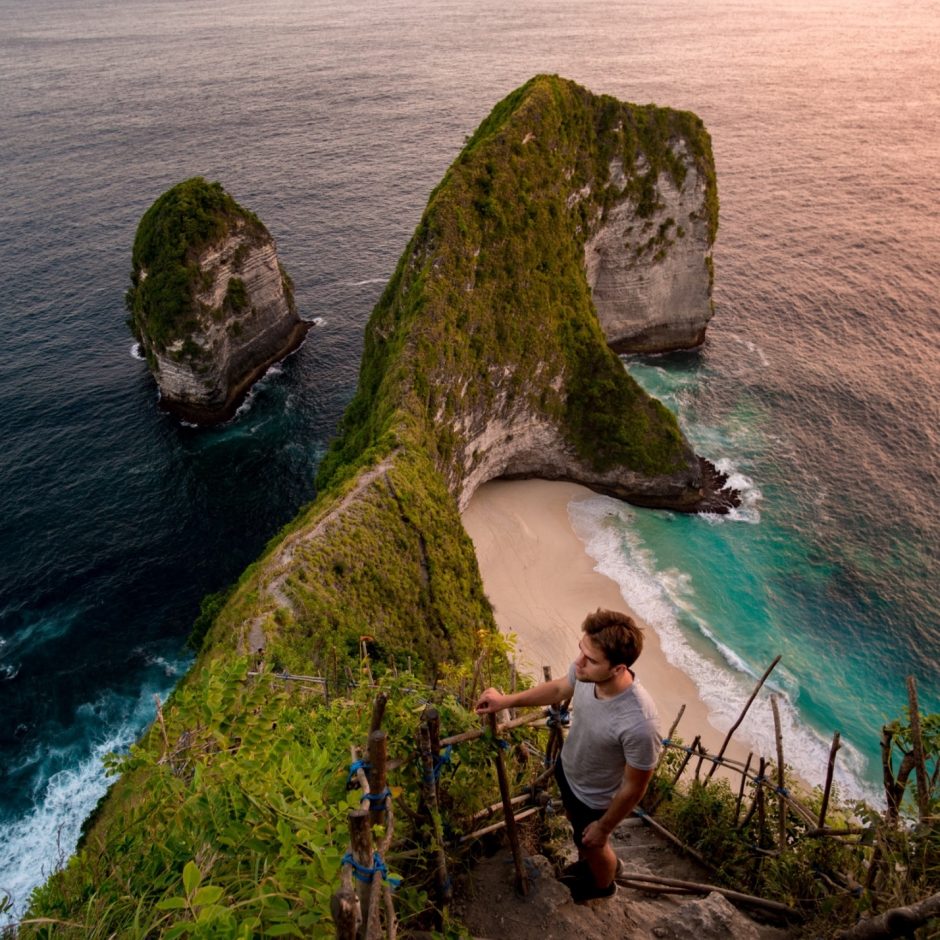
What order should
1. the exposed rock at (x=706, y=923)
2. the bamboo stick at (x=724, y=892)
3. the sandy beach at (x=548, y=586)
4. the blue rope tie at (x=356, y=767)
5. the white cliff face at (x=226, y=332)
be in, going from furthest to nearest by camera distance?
the white cliff face at (x=226, y=332) < the sandy beach at (x=548, y=586) < the bamboo stick at (x=724, y=892) < the exposed rock at (x=706, y=923) < the blue rope tie at (x=356, y=767)

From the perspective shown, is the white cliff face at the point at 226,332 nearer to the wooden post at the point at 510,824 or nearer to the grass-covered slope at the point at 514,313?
the grass-covered slope at the point at 514,313

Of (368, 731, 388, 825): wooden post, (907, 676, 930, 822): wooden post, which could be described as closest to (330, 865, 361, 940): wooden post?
(368, 731, 388, 825): wooden post

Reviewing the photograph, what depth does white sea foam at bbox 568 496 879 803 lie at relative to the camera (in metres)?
28.9

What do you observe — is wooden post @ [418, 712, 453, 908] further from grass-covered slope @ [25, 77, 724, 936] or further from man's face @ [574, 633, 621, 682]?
man's face @ [574, 633, 621, 682]

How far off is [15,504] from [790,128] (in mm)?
103068

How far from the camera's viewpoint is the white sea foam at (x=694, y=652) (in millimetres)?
28938

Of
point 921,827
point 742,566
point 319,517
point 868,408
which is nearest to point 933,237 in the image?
point 868,408

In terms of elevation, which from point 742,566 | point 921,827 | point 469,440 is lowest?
point 742,566

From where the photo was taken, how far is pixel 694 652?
108 ft

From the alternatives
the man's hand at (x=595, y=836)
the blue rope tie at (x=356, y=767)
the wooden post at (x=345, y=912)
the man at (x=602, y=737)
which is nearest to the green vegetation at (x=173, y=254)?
the man at (x=602, y=737)

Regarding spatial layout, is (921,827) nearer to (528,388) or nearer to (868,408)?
(528,388)

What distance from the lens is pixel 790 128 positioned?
95312mm

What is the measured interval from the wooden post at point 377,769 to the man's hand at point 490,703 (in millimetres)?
1549

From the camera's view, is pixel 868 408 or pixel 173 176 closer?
pixel 868 408
